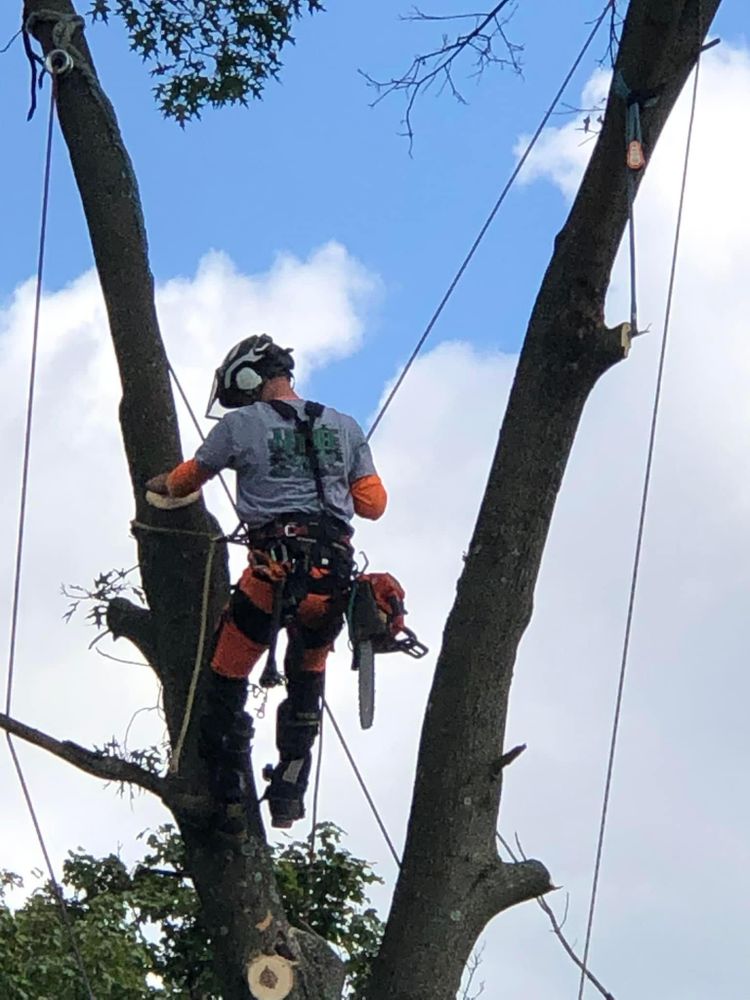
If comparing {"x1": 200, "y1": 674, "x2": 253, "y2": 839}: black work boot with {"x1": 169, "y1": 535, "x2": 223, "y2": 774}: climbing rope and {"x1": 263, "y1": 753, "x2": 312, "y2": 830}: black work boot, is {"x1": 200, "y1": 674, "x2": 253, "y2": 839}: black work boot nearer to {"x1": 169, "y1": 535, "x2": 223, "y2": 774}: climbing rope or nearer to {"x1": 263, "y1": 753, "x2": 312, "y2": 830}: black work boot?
{"x1": 169, "y1": 535, "x2": 223, "y2": 774}: climbing rope

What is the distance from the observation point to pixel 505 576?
132 inches

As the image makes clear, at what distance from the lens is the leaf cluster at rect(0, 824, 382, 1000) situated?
270 inches

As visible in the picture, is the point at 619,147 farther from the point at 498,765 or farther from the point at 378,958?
the point at 378,958

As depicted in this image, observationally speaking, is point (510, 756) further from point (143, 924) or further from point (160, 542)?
point (143, 924)

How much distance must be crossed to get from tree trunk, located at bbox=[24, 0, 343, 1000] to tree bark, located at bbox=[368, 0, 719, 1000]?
0.32 m

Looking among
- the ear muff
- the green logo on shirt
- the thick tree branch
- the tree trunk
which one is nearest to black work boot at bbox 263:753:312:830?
the tree trunk

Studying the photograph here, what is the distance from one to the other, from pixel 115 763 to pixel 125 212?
1.49 meters

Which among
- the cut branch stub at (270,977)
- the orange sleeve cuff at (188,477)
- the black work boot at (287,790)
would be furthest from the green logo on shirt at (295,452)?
the cut branch stub at (270,977)

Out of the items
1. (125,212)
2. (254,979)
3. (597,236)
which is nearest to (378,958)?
(254,979)

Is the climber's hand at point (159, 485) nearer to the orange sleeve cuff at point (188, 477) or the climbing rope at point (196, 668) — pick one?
the orange sleeve cuff at point (188, 477)

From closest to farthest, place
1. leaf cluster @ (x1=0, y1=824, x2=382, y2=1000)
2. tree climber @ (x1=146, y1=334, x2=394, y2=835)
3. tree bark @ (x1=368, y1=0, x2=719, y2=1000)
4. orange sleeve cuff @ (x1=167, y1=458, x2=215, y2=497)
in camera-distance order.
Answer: tree bark @ (x1=368, y1=0, x2=719, y2=1000) → tree climber @ (x1=146, y1=334, x2=394, y2=835) → orange sleeve cuff @ (x1=167, y1=458, x2=215, y2=497) → leaf cluster @ (x1=0, y1=824, x2=382, y2=1000)

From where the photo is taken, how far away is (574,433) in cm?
342

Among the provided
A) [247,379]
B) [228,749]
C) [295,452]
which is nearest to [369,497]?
[295,452]

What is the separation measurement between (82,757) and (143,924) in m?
4.49
